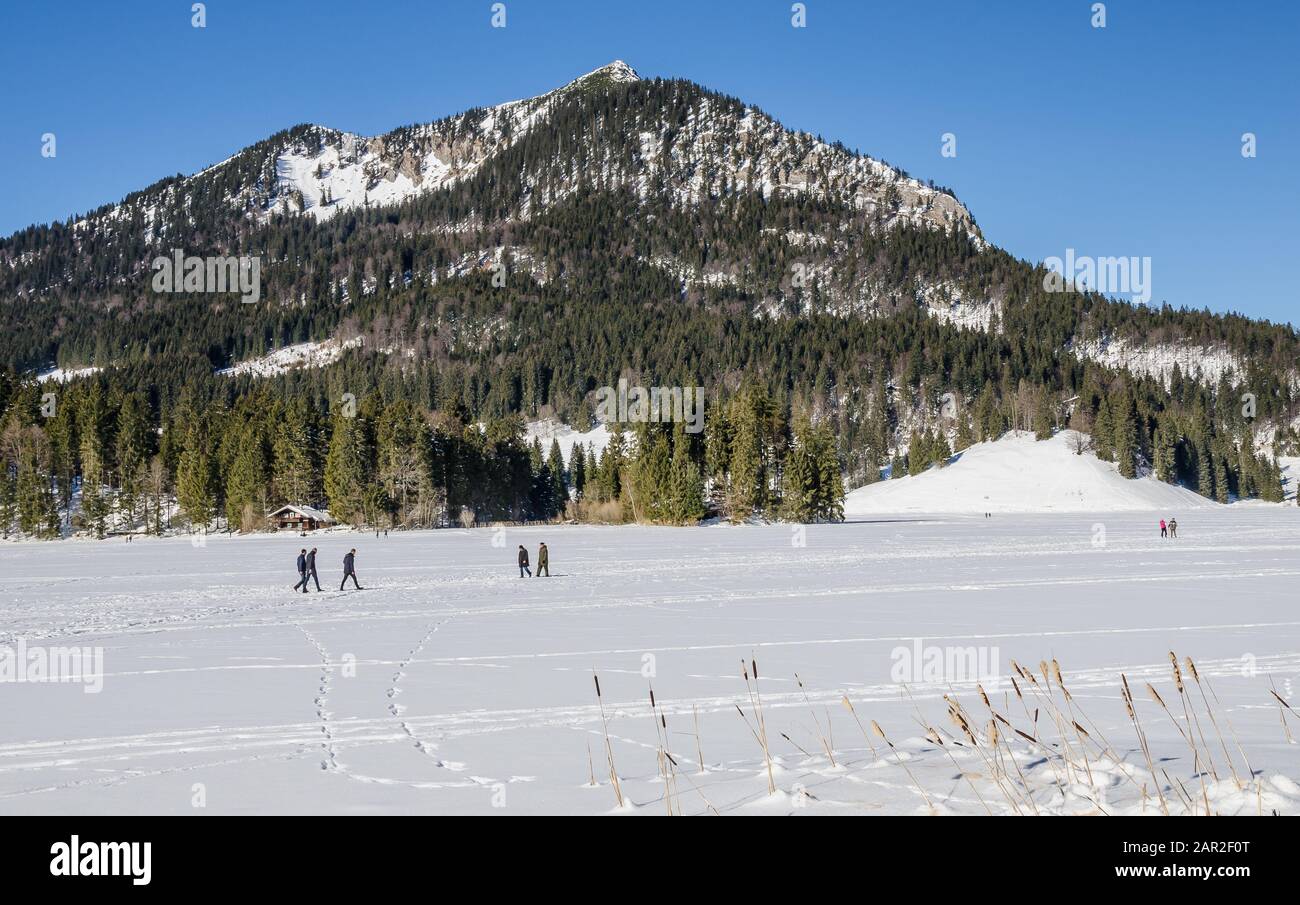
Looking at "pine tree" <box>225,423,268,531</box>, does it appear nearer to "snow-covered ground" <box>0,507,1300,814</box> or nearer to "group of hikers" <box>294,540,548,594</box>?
"snow-covered ground" <box>0,507,1300,814</box>

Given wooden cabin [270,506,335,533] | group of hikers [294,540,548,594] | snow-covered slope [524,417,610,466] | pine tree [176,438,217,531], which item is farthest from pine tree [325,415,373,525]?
snow-covered slope [524,417,610,466]

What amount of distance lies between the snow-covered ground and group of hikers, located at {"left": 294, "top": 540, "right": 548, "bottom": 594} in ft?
2.66

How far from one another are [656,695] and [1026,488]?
109 metres

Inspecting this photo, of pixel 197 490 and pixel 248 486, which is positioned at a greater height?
pixel 248 486

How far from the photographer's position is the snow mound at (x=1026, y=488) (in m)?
105

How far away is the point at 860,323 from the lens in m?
196

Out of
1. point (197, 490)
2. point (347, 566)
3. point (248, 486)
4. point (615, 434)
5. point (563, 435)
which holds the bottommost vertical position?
point (347, 566)

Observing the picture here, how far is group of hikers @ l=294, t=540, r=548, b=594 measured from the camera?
2739 centimetres

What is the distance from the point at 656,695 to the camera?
1117 centimetres

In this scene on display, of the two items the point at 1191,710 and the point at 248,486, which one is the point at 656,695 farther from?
the point at 248,486

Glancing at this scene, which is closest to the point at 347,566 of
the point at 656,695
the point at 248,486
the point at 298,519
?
the point at 656,695
